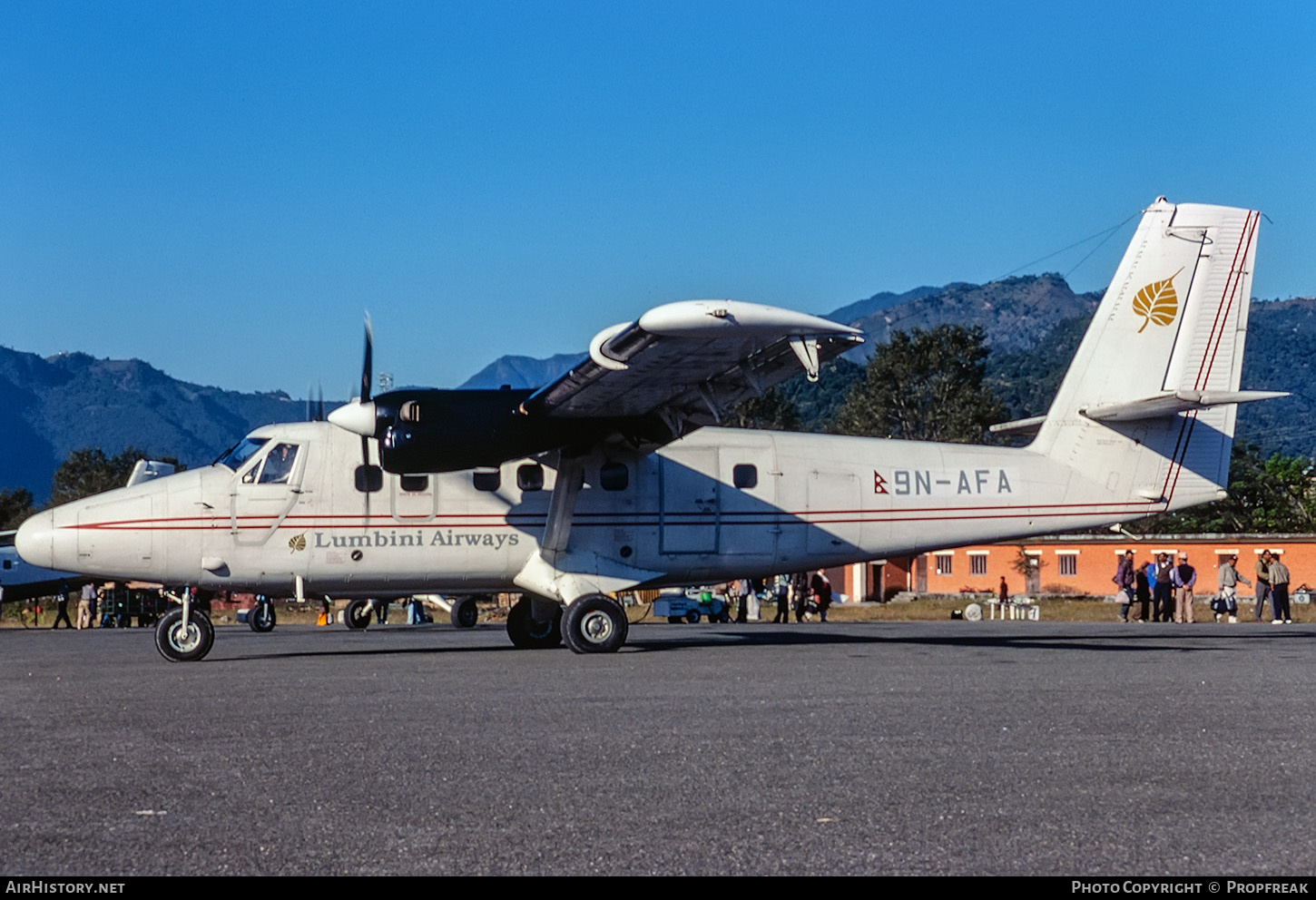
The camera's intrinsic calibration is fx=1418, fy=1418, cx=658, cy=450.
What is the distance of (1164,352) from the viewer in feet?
62.0

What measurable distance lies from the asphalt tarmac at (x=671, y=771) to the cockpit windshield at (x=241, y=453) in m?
3.99

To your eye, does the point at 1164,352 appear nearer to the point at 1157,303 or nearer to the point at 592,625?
the point at 1157,303

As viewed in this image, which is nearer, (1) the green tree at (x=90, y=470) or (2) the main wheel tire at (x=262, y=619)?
(2) the main wheel tire at (x=262, y=619)

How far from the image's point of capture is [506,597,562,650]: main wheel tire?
19531 mm

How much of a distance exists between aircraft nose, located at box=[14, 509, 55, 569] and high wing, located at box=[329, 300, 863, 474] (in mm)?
3761

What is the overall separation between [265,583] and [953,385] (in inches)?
2929

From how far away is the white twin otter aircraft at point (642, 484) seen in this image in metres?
16.6

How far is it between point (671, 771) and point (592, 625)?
33.3 feet

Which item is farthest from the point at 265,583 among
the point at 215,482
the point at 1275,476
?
the point at 1275,476

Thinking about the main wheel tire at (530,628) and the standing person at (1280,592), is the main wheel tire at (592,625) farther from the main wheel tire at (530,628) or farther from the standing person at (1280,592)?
the standing person at (1280,592)

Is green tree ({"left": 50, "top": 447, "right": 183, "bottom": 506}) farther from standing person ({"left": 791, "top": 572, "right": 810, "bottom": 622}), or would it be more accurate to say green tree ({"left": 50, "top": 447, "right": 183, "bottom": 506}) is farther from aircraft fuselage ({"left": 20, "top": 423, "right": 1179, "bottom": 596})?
aircraft fuselage ({"left": 20, "top": 423, "right": 1179, "bottom": 596})

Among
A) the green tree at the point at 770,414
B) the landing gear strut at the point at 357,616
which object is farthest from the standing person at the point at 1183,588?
the green tree at the point at 770,414

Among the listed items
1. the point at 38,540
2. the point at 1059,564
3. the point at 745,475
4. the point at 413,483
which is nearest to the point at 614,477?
the point at 745,475
